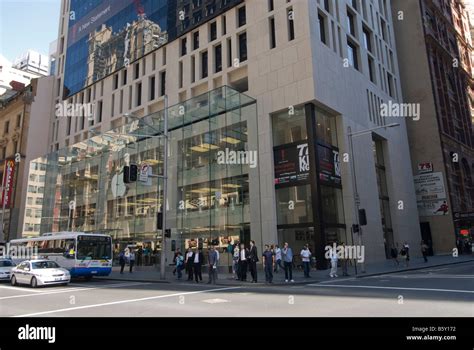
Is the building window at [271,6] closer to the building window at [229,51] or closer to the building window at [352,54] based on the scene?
the building window at [229,51]

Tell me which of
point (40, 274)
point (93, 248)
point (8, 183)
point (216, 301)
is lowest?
point (216, 301)

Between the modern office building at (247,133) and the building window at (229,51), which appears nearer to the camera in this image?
the modern office building at (247,133)

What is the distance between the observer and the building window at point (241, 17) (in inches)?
1350

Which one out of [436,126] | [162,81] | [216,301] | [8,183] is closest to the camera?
[216,301]

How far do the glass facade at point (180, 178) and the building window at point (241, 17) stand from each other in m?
8.68

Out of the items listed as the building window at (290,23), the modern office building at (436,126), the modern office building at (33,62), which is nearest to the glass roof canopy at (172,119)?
the building window at (290,23)

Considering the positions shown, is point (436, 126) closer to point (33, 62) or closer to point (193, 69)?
point (193, 69)

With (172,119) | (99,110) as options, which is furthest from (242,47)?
(99,110)

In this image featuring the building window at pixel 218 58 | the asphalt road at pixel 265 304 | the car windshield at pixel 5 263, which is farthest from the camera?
the building window at pixel 218 58

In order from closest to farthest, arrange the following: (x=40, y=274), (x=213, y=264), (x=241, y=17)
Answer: (x=40, y=274) → (x=213, y=264) → (x=241, y=17)

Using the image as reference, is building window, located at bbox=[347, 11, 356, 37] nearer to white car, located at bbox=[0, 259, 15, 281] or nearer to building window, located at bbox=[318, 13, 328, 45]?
building window, located at bbox=[318, 13, 328, 45]

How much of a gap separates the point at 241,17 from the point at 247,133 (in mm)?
12284

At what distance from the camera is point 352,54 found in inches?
1417

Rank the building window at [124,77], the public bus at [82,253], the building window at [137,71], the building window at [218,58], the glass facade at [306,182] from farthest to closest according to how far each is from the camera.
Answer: the building window at [124,77] < the building window at [137,71] < the building window at [218,58] < the glass facade at [306,182] < the public bus at [82,253]
